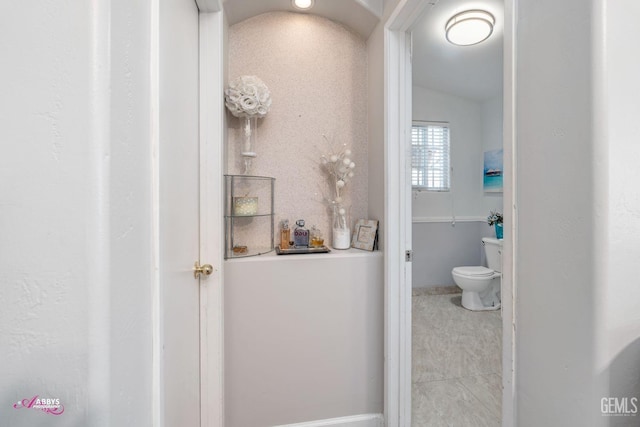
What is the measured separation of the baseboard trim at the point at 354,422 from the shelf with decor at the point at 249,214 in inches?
38.3

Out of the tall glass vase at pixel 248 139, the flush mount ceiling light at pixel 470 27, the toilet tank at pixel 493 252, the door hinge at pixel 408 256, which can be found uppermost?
the flush mount ceiling light at pixel 470 27

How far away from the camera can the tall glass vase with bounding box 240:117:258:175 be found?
1570mm

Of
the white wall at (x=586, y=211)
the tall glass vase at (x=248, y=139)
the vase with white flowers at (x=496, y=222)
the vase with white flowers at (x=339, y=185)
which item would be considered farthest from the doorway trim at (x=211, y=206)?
the vase with white flowers at (x=496, y=222)

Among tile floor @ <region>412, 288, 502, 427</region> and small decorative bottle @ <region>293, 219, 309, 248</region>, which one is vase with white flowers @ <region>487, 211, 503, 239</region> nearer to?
tile floor @ <region>412, 288, 502, 427</region>

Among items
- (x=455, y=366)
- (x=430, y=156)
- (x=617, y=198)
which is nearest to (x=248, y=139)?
(x=617, y=198)

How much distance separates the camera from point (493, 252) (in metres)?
3.18

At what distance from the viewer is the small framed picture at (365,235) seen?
1.63 m

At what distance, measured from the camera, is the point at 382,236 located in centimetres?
158

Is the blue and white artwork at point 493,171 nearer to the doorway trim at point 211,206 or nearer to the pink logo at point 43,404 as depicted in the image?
the doorway trim at point 211,206

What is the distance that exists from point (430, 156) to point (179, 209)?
10.7 ft

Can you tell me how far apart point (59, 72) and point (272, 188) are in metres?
1.29

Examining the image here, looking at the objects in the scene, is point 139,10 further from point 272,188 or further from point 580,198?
point 272,188

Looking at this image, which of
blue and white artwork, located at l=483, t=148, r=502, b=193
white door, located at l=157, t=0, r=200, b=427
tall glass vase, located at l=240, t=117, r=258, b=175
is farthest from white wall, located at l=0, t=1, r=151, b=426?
blue and white artwork, located at l=483, t=148, r=502, b=193

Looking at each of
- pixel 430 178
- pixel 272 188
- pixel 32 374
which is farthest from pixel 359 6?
pixel 430 178
